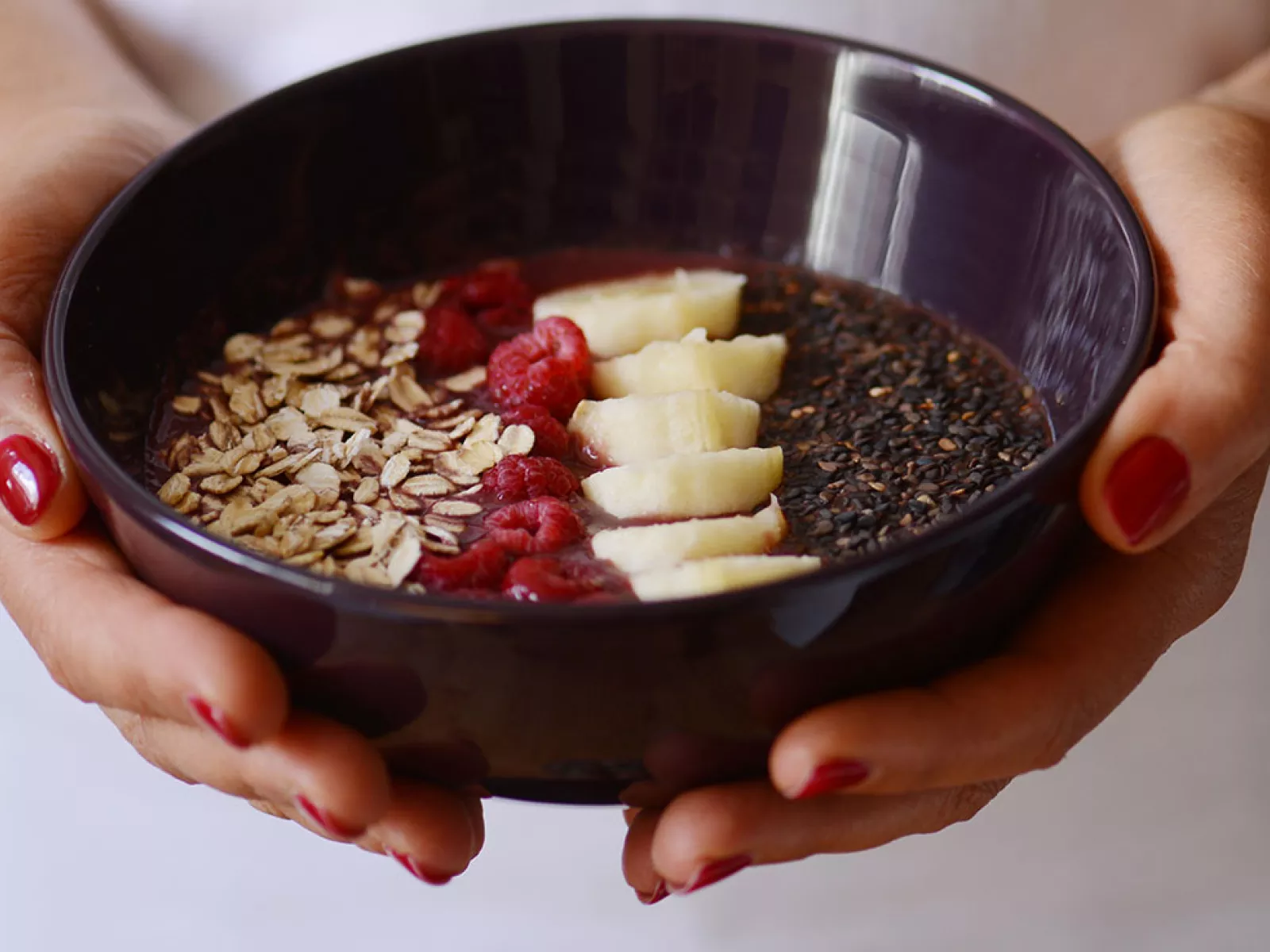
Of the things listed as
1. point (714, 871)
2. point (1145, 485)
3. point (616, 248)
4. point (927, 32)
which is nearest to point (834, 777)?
point (714, 871)

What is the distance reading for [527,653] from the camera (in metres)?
0.55

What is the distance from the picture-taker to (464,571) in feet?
2.27

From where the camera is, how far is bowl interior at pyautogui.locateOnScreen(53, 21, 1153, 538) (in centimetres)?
85

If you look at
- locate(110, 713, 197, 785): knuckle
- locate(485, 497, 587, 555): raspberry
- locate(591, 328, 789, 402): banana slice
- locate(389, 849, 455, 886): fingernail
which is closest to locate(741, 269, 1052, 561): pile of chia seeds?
locate(591, 328, 789, 402): banana slice

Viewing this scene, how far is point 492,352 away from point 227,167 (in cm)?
22

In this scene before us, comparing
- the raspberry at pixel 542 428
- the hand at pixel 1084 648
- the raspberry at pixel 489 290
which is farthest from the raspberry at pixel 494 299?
the hand at pixel 1084 648

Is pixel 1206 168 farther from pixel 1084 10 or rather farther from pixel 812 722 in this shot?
pixel 812 722

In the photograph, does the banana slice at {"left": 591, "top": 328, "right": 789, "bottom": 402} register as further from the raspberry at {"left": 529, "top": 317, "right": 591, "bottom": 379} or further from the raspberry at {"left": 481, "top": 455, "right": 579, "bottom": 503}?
the raspberry at {"left": 481, "top": 455, "right": 579, "bottom": 503}

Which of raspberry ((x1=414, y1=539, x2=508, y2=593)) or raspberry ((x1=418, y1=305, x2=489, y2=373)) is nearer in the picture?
raspberry ((x1=414, y1=539, x2=508, y2=593))

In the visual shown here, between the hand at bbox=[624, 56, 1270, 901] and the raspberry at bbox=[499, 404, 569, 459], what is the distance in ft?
0.73

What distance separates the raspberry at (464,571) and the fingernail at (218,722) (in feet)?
0.43

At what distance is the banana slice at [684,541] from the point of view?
0.71 metres

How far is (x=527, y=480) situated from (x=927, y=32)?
23.7 inches

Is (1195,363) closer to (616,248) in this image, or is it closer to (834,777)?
(834,777)
